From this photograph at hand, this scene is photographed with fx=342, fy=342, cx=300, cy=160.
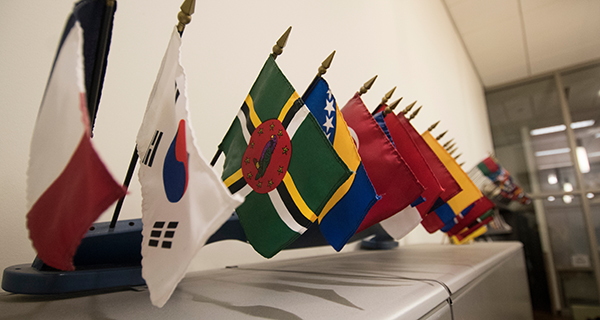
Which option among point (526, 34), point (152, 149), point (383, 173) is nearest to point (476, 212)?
point (383, 173)

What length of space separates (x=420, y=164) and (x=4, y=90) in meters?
0.99

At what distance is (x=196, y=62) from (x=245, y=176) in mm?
548

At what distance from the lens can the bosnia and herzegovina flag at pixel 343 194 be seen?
66 cm

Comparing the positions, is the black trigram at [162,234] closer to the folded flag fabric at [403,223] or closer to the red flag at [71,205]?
the red flag at [71,205]

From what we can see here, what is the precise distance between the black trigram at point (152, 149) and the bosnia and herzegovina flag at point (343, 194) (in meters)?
0.33

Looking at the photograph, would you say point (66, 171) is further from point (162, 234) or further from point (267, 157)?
point (267, 157)

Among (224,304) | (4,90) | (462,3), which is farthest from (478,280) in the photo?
(462,3)

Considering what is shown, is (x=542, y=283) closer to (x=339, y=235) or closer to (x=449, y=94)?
(x=449, y=94)

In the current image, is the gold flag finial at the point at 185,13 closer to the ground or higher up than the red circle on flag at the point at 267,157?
higher up

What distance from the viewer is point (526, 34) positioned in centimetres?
423

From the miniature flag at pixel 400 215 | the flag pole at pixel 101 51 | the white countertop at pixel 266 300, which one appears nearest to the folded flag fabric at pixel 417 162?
the miniature flag at pixel 400 215

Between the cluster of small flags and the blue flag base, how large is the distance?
7.1 inches

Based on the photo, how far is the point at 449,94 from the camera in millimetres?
3549

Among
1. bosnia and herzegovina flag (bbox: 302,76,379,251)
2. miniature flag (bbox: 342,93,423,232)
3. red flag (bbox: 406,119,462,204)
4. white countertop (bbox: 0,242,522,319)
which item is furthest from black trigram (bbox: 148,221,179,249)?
red flag (bbox: 406,119,462,204)
